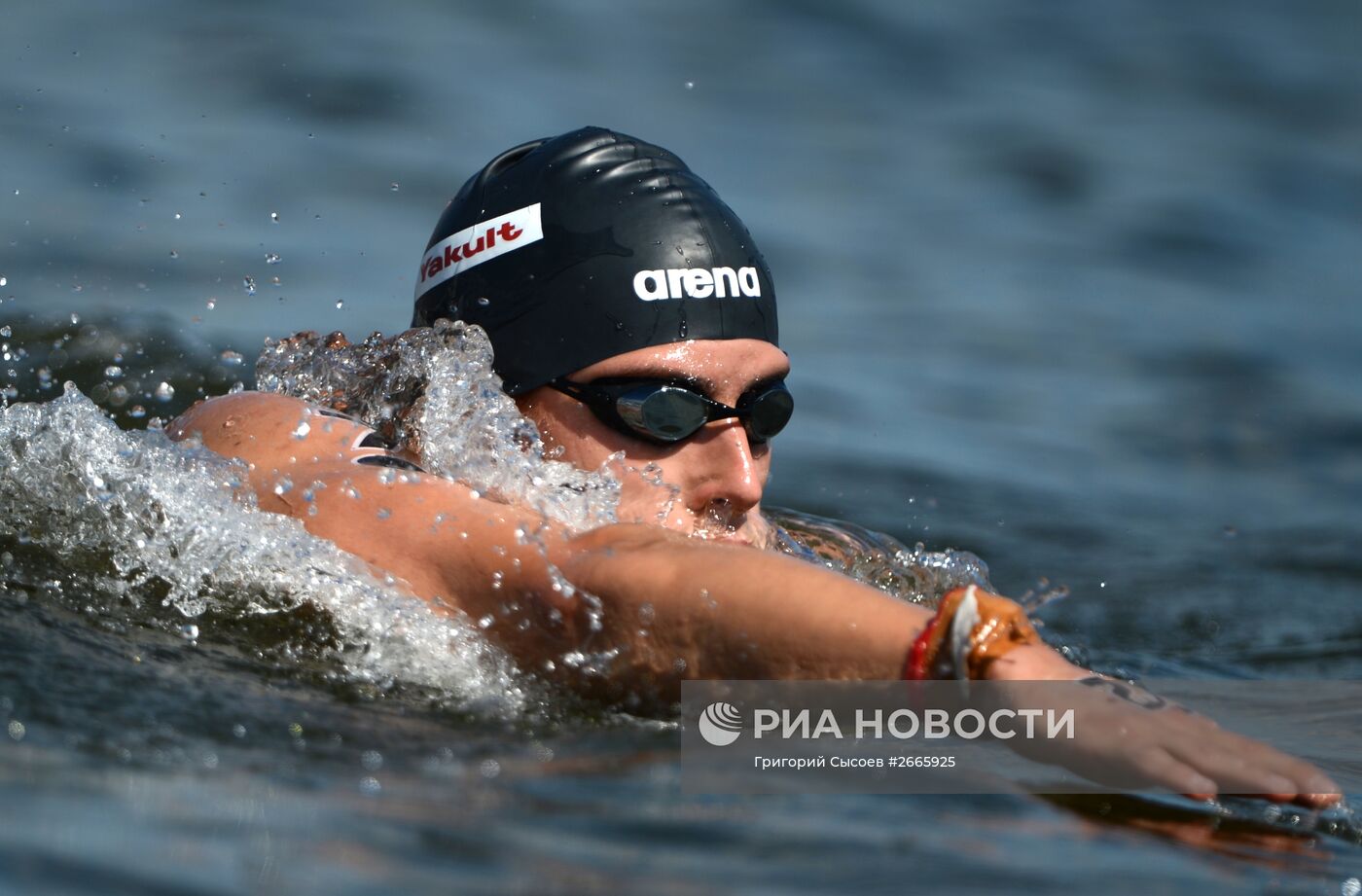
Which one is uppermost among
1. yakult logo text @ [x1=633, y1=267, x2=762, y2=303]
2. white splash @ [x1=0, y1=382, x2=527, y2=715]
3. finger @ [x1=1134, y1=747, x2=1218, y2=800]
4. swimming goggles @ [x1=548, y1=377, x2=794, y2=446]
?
yakult logo text @ [x1=633, y1=267, x2=762, y2=303]

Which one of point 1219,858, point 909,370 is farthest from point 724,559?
point 909,370

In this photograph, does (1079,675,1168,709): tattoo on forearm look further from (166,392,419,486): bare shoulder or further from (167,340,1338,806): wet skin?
(166,392,419,486): bare shoulder

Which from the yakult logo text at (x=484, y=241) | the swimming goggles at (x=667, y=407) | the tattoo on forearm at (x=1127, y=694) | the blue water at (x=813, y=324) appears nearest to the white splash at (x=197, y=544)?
the blue water at (x=813, y=324)

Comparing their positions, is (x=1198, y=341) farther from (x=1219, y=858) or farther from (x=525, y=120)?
(x=1219, y=858)

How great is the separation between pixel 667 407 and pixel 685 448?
0.12 metres

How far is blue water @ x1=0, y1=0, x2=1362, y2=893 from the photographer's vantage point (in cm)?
237

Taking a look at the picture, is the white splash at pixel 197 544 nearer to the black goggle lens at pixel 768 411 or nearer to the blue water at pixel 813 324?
the blue water at pixel 813 324

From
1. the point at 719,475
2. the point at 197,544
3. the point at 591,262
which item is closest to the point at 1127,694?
the point at 719,475

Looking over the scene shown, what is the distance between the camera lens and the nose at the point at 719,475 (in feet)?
13.2

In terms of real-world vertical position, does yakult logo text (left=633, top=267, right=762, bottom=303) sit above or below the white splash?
above

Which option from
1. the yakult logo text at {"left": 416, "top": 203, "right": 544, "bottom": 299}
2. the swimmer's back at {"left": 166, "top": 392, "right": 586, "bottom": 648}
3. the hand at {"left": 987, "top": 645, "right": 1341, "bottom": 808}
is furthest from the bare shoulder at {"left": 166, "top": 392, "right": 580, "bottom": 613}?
the hand at {"left": 987, "top": 645, "right": 1341, "bottom": 808}

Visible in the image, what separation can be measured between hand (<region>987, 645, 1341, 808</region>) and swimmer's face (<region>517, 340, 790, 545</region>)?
143 centimetres

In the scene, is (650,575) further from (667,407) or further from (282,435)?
(282,435)

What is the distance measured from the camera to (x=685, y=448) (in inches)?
158
